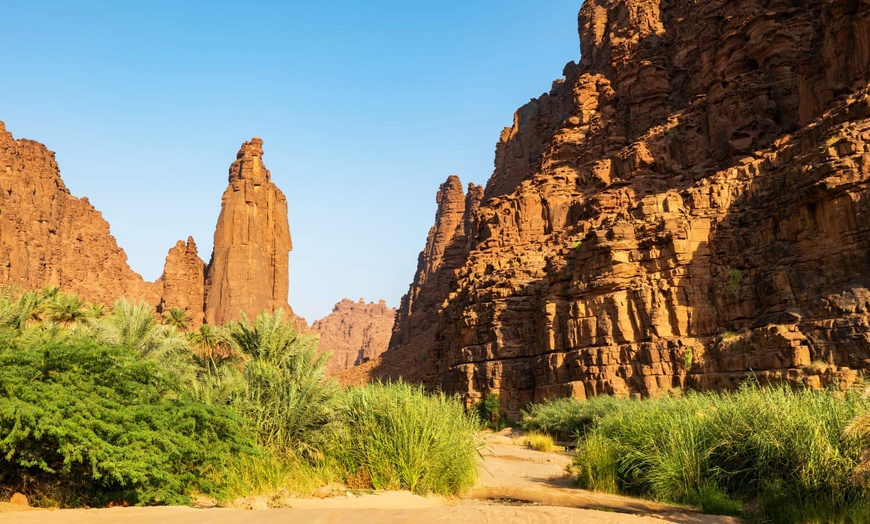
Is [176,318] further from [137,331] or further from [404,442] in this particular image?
[404,442]

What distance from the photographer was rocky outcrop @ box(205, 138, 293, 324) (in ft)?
339

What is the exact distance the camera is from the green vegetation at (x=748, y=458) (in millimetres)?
10203

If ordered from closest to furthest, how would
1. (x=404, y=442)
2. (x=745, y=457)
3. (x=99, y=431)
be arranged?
(x=99, y=431) → (x=404, y=442) → (x=745, y=457)

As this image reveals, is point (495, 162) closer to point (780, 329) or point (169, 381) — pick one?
point (780, 329)

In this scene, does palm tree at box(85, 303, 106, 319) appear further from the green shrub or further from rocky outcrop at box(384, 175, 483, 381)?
rocky outcrop at box(384, 175, 483, 381)

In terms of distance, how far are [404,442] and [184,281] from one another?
341 feet

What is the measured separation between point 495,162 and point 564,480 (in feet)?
328

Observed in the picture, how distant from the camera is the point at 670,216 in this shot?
38.0 metres

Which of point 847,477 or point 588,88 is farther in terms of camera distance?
point 588,88

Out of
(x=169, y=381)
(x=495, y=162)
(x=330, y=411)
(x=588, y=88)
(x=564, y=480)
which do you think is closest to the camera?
(x=169, y=381)

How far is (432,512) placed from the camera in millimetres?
9398

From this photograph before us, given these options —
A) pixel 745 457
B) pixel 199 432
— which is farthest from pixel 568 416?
pixel 199 432

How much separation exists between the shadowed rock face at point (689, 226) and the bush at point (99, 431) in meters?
23.1

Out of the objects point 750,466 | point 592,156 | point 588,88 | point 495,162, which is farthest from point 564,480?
point 495,162
